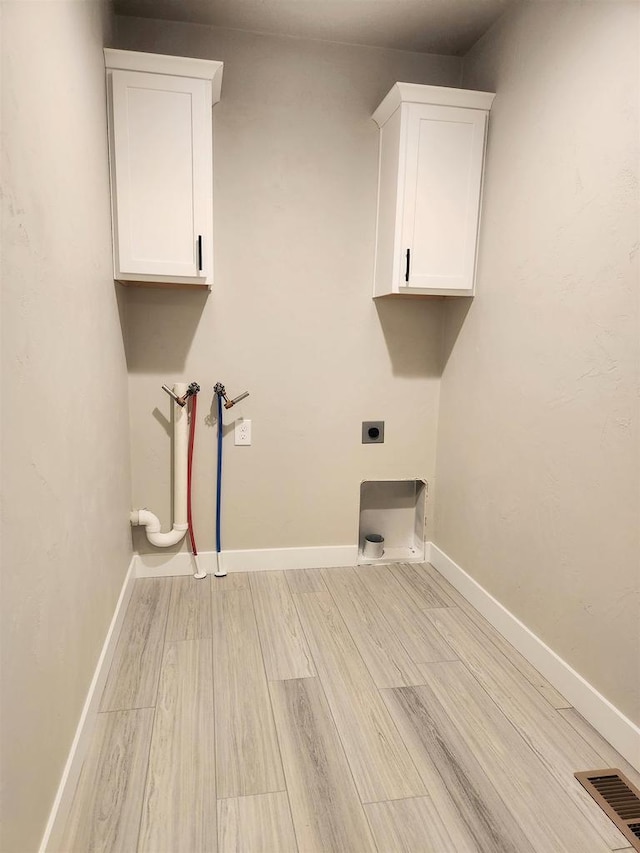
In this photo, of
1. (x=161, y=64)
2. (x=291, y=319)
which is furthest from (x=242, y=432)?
(x=161, y=64)

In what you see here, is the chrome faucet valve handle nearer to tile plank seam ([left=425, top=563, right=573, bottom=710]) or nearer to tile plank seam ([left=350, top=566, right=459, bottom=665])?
tile plank seam ([left=350, top=566, right=459, bottom=665])

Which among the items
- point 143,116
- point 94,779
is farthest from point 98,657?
point 143,116

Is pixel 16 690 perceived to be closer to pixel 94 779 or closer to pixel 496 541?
pixel 94 779

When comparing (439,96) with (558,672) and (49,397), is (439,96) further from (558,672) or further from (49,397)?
(558,672)

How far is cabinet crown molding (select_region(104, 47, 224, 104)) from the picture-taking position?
222 cm

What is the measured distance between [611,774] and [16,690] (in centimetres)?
168

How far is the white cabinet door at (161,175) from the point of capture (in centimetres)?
228

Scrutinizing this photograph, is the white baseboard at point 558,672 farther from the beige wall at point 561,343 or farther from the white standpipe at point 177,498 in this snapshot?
the white standpipe at point 177,498

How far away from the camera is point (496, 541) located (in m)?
2.51

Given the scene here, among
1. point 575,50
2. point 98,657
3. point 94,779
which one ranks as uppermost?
point 575,50

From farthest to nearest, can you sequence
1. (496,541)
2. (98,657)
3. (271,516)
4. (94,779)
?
(271,516), (496,541), (98,657), (94,779)

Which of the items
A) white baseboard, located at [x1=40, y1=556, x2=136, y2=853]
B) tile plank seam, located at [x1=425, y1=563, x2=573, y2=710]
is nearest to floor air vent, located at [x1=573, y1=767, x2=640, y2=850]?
tile plank seam, located at [x1=425, y1=563, x2=573, y2=710]

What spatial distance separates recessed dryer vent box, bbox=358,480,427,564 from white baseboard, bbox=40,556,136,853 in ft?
4.81

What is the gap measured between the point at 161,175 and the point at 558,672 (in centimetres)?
Result: 255
